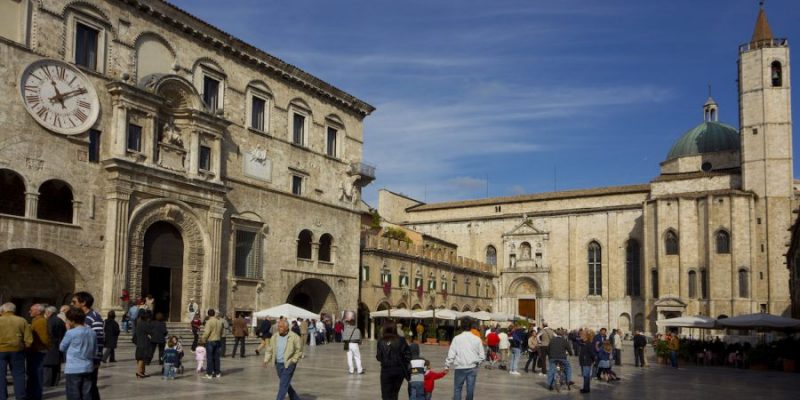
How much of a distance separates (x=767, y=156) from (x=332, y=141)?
114ft

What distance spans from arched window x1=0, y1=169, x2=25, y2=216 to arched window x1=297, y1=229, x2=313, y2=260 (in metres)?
15.6

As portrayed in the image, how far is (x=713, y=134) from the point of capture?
6912 cm

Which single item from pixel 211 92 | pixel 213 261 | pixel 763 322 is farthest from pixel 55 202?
pixel 763 322

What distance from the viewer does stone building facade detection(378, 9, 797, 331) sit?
55219mm

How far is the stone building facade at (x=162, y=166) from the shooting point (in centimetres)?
2528

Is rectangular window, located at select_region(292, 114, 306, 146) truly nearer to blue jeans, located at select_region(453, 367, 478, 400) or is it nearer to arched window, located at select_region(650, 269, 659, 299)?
blue jeans, located at select_region(453, 367, 478, 400)

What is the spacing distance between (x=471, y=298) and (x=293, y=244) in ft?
94.3

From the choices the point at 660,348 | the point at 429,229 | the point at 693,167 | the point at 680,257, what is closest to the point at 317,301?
the point at 660,348

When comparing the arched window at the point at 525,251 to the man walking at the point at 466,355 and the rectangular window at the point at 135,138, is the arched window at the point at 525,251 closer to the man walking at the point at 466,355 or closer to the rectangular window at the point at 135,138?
the rectangular window at the point at 135,138

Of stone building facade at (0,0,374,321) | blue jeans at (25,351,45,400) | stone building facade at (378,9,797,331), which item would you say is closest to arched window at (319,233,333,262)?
stone building facade at (0,0,374,321)

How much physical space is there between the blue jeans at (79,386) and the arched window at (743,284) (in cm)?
5368

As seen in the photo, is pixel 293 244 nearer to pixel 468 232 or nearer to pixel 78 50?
pixel 78 50

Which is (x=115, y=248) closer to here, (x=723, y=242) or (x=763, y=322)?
(x=763, y=322)

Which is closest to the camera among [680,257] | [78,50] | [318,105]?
[78,50]
